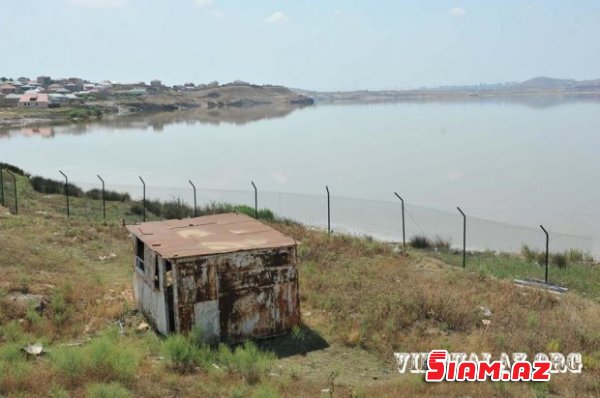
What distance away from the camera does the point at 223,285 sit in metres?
10.3

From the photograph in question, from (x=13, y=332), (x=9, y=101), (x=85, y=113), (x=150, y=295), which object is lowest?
(x=13, y=332)

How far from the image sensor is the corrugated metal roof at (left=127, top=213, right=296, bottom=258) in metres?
10.5

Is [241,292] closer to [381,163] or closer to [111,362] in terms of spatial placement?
[111,362]

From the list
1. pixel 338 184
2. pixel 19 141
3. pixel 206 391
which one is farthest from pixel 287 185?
pixel 19 141

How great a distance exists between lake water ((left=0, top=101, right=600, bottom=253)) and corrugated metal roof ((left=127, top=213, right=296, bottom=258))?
49.8ft

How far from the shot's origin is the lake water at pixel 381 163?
32.8 meters

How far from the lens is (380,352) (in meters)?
10.0

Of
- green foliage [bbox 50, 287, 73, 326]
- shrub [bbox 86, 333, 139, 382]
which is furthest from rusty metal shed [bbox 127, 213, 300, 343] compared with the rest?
shrub [bbox 86, 333, 139, 382]

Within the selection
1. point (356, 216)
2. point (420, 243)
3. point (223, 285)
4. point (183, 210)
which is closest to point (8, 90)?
point (183, 210)

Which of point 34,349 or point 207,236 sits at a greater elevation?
point 207,236

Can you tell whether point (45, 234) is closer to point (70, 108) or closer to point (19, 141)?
point (19, 141)

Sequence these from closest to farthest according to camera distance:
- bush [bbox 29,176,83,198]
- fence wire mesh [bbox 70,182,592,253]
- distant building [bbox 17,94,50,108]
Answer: fence wire mesh [bbox 70,182,592,253]
bush [bbox 29,176,83,198]
distant building [bbox 17,94,50,108]

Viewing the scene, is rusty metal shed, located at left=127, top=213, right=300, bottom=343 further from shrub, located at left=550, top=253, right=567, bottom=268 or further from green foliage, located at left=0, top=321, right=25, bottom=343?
shrub, located at left=550, top=253, right=567, bottom=268

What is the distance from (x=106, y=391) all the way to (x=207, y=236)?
4.70 meters
